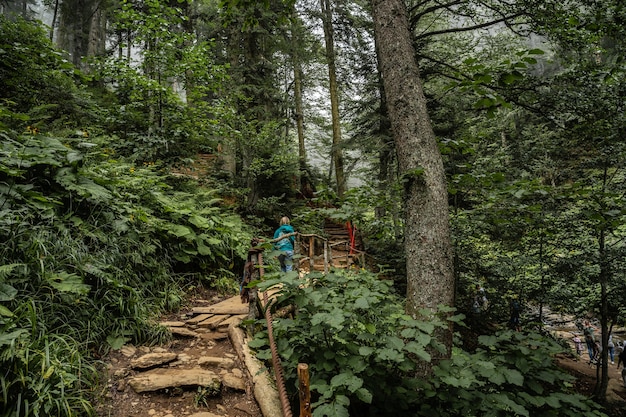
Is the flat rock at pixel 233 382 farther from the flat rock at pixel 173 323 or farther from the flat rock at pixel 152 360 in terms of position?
the flat rock at pixel 173 323

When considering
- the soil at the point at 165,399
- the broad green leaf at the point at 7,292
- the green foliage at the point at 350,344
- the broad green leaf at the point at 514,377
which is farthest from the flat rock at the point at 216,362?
the broad green leaf at the point at 514,377

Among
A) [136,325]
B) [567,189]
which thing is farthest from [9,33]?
[567,189]

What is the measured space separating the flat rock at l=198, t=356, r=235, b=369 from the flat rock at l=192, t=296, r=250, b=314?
1133 millimetres

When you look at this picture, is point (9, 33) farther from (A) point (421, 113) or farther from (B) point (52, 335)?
(A) point (421, 113)

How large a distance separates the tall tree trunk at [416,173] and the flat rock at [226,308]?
3130 millimetres

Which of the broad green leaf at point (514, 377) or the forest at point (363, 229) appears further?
the forest at point (363, 229)

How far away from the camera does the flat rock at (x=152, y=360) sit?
3.66 m

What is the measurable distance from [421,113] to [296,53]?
45.2 ft

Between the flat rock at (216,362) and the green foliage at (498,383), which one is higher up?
the green foliage at (498,383)

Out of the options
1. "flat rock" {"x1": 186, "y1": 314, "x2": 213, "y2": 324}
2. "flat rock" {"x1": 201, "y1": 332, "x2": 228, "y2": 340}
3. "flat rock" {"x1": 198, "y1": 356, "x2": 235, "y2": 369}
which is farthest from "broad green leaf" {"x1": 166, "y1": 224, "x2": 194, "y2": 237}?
"flat rock" {"x1": 198, "y1": 356, "x2": 235, "y2": 369}

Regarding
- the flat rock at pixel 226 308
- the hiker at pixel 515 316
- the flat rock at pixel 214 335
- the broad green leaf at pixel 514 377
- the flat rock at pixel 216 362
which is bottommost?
the hiker at pixel 515 316

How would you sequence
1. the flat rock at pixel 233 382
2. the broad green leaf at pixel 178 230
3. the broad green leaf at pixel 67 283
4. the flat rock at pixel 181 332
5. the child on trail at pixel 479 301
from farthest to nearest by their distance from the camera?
1. the child on trail at pixel 479 301
2. the broad green leaf at pixel 178 230
3. the flat rock at pixel 181 332
4. the flat rock at pixel 233 382
5. the broad green leaf at pixel 67 283

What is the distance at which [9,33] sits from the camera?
20.0ft

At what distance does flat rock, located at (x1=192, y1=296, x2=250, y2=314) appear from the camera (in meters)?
5.44
